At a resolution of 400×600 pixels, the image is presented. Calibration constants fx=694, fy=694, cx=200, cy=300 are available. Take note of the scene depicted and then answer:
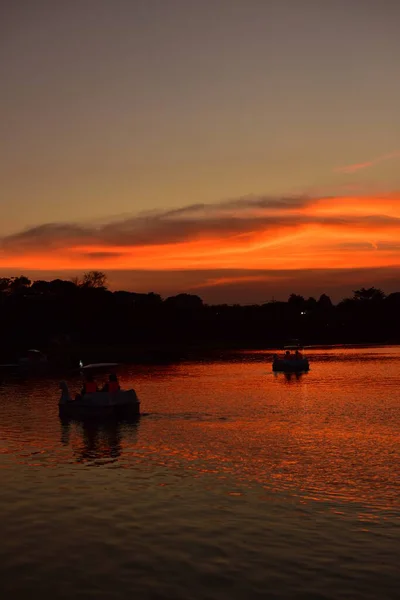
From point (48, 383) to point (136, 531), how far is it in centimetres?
6871

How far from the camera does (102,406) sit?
44.2 meters

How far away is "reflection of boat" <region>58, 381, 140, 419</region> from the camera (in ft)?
145

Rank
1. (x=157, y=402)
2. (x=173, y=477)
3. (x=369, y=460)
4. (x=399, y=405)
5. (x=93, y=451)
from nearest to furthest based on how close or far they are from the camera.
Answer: (x=173, y=477) → (x=369, y=460) → (x=93, y=451) → (x=399, y=405) → (x=157, y=402)

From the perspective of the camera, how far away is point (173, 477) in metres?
26.7

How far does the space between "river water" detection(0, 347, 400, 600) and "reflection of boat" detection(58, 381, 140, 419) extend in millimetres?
1404

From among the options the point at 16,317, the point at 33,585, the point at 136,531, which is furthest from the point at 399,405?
the point at 16,317

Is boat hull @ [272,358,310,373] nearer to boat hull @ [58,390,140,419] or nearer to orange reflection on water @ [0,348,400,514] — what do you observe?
orange reflection on water @ [0,348,400,514]

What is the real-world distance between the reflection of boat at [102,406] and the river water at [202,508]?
140cm

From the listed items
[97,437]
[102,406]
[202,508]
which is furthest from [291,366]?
[202,508]

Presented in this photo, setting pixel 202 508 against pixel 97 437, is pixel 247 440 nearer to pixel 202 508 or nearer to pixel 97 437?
pixel 97 437

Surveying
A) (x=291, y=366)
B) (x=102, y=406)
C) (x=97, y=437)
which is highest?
(x=102, y=406)

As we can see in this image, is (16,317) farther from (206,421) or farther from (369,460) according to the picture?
(369,460)

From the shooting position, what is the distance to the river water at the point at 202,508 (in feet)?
50.2

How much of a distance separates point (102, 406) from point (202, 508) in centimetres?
2337
